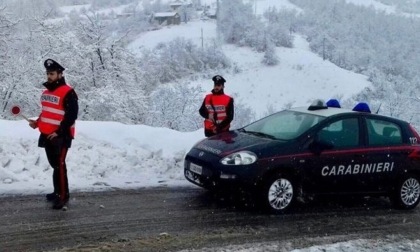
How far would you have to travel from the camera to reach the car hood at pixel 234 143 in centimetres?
707

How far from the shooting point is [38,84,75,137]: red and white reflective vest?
650cm

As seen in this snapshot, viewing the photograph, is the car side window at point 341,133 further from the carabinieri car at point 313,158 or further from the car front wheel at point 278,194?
the car front wheel at point 278,194

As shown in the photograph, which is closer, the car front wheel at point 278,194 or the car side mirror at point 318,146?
the car front wheel at point 278,194

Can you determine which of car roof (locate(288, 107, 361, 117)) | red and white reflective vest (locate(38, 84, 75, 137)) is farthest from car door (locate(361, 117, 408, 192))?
red and white reflective vest (locate(38, 84, 75, 137))

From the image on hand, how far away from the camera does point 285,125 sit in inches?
307

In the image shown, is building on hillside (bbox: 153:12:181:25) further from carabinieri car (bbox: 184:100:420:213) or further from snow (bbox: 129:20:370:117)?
carabinieri car (bbox: 184:100:420:213)

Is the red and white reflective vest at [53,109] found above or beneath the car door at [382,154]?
above

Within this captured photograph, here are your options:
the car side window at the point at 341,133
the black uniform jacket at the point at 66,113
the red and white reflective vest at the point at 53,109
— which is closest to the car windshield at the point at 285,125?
the car side window at the point at 341,133

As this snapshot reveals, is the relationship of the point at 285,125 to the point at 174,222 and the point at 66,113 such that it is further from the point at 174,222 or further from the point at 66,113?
the point at 66,113

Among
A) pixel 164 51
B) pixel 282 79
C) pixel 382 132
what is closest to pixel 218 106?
pixel 382 132

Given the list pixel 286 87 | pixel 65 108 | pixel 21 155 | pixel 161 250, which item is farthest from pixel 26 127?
pixel 286 87

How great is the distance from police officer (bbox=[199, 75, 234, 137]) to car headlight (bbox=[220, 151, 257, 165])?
2.12m

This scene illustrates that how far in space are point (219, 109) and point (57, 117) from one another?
131 inches

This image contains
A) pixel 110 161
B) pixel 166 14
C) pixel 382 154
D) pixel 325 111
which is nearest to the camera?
pixel 382 154
